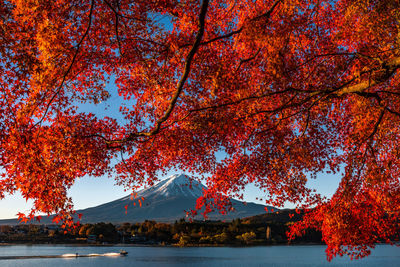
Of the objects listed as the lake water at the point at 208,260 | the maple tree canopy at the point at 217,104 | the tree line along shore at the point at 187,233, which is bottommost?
the lake water at the point at 208,260

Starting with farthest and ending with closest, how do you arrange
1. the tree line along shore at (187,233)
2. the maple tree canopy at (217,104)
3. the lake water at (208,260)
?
the tree line along shore at (187,233), the lake water at (208,260), the maple tree canopy at (217,104)

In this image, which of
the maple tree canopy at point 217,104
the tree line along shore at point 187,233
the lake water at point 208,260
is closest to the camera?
the maple tree canopy at point 217,104

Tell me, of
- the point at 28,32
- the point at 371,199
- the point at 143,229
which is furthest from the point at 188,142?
the point at 143,229

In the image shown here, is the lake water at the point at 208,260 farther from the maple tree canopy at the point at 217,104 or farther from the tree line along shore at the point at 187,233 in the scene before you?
the maple tree canopy at the point at 217,104

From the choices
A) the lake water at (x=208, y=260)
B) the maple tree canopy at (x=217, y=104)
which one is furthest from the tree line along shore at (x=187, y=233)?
the maple tree canopy at (x=217, y=104)

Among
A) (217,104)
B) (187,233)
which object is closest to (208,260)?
(187,233)

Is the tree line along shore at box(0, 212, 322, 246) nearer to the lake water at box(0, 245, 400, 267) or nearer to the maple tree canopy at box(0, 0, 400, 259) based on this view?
the lake water at box(0, 245, 400, 267)

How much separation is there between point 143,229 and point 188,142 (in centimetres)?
15107

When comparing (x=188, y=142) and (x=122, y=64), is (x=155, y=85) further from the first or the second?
(x=188, y=142)

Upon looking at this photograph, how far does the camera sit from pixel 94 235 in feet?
537

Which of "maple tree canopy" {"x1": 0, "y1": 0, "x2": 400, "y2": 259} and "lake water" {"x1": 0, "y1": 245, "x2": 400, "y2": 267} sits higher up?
"maple tree canopy" {"x1": 0, "y1": 0, "x2": 400, "y2": 259}

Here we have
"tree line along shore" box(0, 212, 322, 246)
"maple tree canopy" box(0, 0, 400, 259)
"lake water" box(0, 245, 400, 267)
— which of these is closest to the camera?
"maple tree canopy" box(0, 0, 400, 259)

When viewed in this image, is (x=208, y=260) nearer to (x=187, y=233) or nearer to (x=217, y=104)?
(x=187, y=233)

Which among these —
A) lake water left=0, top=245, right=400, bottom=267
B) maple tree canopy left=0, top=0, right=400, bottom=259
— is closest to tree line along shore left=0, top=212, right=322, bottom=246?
lake water left=0, top=245, right=400, bottom=267
